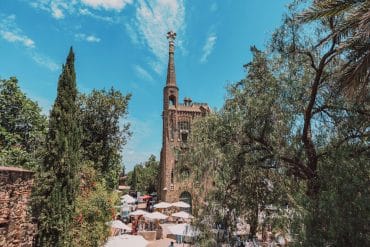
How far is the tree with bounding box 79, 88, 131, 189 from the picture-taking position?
682 inches

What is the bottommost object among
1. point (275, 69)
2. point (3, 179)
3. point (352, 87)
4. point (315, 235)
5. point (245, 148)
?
point (315, 235)

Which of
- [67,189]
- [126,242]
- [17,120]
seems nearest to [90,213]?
[67,189]

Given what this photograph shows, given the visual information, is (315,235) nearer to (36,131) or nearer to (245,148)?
(245,148)

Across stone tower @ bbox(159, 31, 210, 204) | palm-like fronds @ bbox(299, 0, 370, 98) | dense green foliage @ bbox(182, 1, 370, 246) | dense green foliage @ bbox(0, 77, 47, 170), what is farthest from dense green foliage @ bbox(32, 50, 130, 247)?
stone tower @ bbox(159, 31, 210, 204)

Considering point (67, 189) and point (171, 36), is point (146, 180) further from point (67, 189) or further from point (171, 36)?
point (67, 189)

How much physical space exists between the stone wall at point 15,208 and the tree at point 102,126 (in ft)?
24.9

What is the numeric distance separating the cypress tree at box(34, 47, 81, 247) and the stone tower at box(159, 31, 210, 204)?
2782 centimetres

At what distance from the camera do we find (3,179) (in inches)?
320

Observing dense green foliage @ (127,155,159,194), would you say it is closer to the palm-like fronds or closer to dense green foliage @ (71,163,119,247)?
dense green foliage @ (71,163,119,247)

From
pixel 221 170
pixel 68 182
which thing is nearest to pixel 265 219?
pixel 221 170

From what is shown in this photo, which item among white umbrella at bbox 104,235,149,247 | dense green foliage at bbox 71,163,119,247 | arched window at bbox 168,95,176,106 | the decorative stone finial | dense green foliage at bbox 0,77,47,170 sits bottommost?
white umbrella at bbox 104,235,149,247

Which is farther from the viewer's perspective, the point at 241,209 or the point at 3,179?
the point at 241,209

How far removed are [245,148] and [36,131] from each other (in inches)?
→ 656

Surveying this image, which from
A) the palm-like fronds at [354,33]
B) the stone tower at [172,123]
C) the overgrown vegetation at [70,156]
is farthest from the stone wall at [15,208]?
the stone tower at [172,123]
